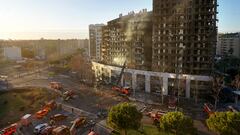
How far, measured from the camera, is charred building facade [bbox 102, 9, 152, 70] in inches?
2889

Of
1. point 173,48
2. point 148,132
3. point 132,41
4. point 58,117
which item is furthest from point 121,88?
point 148,132

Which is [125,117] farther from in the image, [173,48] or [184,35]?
[184,35]

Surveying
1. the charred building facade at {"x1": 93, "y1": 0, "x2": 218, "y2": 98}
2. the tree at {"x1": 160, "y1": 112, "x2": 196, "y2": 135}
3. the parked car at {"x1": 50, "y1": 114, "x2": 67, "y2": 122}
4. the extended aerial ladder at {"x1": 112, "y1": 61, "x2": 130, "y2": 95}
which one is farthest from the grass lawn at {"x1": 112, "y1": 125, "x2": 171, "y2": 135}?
the extended aerial ladder at {"x1": 112, "y1": 61, "x2": 130, "y2": 95}

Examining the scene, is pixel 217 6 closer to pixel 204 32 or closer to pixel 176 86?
pixel 204 32

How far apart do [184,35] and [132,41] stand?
63.6 feet

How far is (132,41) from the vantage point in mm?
76812

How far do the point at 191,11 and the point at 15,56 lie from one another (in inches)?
5241

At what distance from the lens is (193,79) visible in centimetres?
6100

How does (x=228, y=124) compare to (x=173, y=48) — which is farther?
(x=173, y=48)

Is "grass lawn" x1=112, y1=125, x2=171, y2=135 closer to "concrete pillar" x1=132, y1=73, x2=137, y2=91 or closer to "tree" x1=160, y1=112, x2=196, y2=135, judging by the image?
"tree" x1=160, y1=112, x2=196, y2=135

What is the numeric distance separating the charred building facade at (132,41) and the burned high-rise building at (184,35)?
17.3ft

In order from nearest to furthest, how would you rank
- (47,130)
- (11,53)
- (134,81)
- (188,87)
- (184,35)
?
(47,130), (188,87), (184,35), (134,81), (11,53)

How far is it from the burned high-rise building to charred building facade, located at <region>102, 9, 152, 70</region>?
17.3ft

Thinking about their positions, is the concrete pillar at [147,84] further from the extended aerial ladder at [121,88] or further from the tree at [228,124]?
the tree at [228,124]
